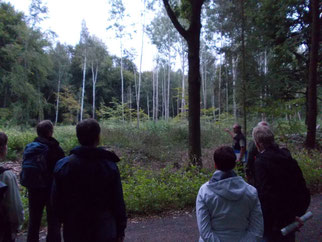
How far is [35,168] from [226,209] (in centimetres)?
241

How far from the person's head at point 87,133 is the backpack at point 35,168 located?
1323 mm

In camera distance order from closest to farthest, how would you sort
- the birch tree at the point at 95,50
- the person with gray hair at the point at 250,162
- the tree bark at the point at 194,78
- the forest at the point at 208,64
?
the person with gray hair at the point at 250,162 < the tree bark at the point at 194,78 < the forest at the point at 208,64 < the birch tree at the point at 95,50

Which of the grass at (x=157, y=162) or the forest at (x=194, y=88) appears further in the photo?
the forest at (x=194, y=88)

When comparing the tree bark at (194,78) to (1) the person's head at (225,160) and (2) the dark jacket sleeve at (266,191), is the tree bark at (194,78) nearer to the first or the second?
(2) the dark jacket sleeve at (266,191)

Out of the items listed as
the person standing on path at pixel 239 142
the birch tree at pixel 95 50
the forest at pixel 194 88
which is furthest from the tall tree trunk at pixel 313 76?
the birch tree at pixel 95 50

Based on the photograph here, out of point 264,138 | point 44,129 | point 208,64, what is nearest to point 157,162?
point 44,129

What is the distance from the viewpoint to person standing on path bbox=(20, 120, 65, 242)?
304cm

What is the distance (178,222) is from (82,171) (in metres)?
3.26

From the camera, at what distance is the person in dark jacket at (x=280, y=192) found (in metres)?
2.21

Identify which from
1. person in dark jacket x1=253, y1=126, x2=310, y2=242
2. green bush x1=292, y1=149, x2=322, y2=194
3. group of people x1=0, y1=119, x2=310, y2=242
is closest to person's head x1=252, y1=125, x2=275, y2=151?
group of people x1=0, y1=119, x2=310, y2=242

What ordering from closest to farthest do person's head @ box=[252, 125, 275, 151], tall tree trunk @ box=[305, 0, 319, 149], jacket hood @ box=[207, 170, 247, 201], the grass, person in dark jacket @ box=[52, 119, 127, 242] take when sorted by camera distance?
jacket hood @ box=[207, 170, 247, 201]
person in dark jacket @ box=[52, 119, 127, 242]
person's head @ box=[252, 125, 275, 151]
the grass
tall tree trunk @ box=[305, 0, 319, 149]

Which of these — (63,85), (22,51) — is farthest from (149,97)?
(22,51)

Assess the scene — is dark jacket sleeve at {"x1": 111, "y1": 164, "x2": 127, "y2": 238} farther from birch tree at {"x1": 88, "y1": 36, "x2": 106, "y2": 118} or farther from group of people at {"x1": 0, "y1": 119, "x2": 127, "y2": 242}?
birch tree at {"x1": 88, "y1": 36, "x2": 106, "y2": 118}

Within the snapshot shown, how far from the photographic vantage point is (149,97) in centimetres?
5291
